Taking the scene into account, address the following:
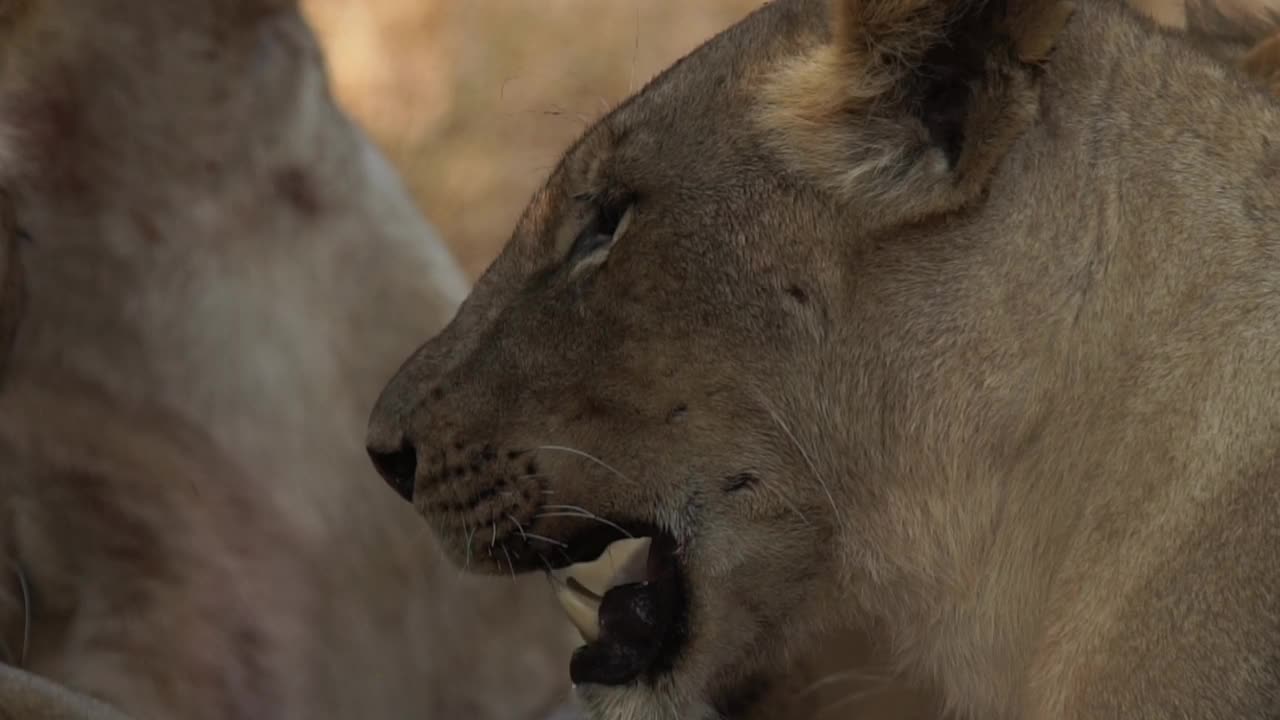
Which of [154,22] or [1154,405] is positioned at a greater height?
[154,22]

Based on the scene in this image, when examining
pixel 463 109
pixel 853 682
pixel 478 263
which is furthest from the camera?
pixel 463 109

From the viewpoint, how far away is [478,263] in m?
3.27

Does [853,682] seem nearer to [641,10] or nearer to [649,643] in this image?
[649,643]

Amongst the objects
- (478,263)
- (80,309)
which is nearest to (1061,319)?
(80,309)

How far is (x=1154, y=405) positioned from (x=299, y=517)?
94 centimetres

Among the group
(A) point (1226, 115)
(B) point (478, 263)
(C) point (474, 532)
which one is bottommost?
(A) point (1226, 115)

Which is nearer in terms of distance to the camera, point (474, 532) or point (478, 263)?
point (474, 532)

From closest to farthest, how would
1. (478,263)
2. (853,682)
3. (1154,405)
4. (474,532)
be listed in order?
(1154,405) → (474,532) → (853,682) → (478,263)

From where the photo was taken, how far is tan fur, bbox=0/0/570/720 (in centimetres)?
187

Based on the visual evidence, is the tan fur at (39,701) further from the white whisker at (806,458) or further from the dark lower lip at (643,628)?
the white whisker at (806,458)

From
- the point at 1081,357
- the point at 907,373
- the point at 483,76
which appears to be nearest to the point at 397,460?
the point at 907,373

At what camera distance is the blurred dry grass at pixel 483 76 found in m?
3.33

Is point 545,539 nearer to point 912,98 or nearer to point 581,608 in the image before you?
point 581,608

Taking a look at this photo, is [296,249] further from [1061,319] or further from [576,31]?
[576,31]
